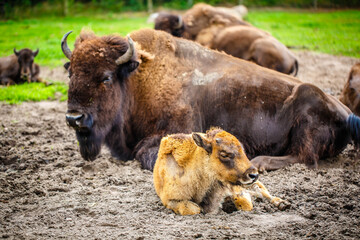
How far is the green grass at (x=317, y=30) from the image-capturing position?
1448 cm

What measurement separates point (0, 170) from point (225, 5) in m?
24.6

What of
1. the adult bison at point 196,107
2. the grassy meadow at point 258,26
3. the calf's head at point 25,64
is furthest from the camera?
the grassy meadow at point 258,26

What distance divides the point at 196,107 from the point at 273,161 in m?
1.31

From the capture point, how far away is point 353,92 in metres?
7.11

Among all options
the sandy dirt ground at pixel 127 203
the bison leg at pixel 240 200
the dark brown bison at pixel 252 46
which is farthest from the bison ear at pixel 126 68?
the dark brown bison at pixel 252 46

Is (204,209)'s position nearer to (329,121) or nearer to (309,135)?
(309,135)

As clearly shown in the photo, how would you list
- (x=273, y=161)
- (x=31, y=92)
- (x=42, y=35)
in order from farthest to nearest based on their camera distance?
(x=42, y=35) → (x=31, y=92) → (x=273, y=161)

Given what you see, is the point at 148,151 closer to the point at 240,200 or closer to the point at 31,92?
the point at 240,200

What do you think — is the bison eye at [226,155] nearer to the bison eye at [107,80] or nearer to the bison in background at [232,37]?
the bison eye at [107,80]

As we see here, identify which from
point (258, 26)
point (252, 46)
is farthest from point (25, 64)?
point (258, 26)

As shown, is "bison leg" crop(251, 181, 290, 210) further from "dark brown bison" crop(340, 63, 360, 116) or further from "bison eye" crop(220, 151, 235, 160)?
"dark brown bison" crop(340, 63, 360, 116)

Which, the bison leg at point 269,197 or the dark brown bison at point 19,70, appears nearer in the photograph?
the bison leg at point 269,197

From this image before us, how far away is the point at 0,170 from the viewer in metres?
5.19

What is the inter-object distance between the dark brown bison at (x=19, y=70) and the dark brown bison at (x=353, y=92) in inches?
301
